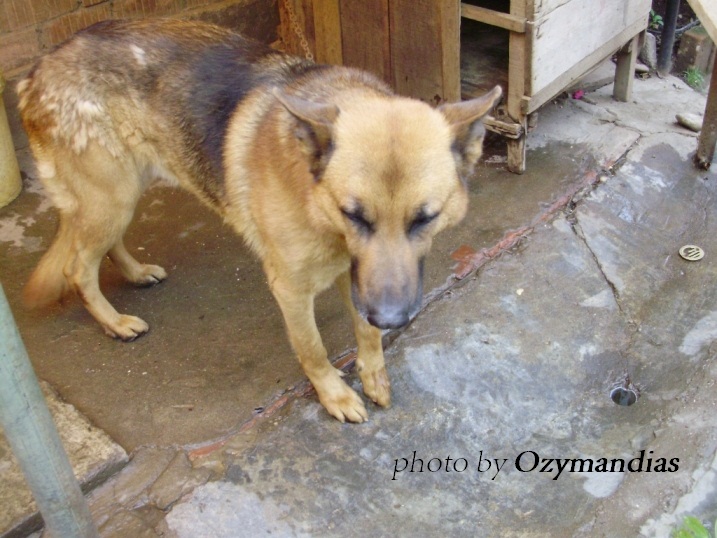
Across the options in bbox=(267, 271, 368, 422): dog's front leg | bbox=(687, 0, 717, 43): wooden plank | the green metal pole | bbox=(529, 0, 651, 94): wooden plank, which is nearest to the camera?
the green metal pole

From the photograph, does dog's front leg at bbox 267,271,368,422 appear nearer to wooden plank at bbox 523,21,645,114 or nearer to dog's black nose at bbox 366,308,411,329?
dog's black nose at bbox 366,308,411,329

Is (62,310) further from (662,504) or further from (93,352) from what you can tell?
(662,504)

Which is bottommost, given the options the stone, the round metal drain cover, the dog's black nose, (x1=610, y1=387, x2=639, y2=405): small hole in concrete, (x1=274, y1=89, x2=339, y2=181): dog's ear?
(x1=610, y1=387, x2=639, y2=405): small hole in concrete

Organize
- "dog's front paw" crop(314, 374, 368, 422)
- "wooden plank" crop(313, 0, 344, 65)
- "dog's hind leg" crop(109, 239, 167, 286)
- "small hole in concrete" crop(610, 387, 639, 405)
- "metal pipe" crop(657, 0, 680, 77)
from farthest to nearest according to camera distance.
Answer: "metal pipe" crop(657, 0, 680, 77)
"wooden plank" crop(313, 0, 344, 65)
"dog's hind leg" crop(109, 239, 167, 286)
"small hole in concrete" crop(610, 387, 639, 405)
"dog's front paw" crop(314, 374, 368, 422)

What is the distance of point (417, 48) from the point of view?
456 cm

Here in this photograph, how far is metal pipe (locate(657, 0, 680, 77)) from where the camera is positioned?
568 cm

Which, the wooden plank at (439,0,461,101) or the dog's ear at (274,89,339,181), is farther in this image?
the wooden plank at (439,0,461,101)

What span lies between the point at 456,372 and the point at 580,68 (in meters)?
2.34

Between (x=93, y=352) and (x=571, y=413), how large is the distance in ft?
7.35

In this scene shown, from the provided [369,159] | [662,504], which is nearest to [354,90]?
[369,159]

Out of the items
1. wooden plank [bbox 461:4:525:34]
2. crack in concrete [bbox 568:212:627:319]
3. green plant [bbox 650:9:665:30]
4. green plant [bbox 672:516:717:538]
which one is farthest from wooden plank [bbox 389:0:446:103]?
green plant [bbox 672:516:717:538]

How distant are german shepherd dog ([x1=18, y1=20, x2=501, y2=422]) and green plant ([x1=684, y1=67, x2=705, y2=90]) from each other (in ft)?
12.6

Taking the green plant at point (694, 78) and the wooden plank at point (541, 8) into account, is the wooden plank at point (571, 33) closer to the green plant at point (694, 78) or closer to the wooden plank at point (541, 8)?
the wooden plank at point (541, 8)

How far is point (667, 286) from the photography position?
391 cm
